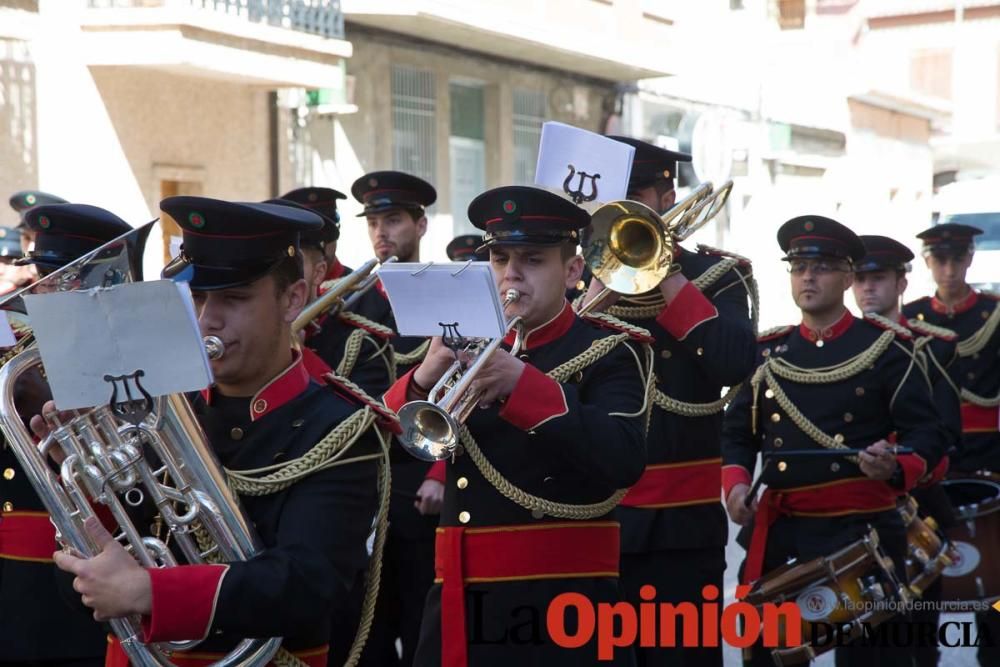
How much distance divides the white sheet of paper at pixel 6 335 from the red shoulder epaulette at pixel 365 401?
1.10 m

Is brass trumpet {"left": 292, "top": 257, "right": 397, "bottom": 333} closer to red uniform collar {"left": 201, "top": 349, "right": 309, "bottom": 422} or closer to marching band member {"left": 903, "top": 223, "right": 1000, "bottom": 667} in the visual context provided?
red uniform collar {"left": 201, "top": 349, "right": 309, "bottom": 422}

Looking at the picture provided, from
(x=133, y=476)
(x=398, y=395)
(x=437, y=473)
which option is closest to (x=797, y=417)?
(x=437, y=473)

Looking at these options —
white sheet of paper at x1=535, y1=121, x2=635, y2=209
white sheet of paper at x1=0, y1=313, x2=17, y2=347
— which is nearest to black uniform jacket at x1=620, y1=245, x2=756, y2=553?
white sheet of paper at x1=535, y1=121, x2=635, y2=209

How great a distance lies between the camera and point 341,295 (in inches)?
237

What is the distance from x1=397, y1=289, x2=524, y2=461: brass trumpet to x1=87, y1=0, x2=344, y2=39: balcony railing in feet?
40.5

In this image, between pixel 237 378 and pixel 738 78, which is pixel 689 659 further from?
pixel 738 78

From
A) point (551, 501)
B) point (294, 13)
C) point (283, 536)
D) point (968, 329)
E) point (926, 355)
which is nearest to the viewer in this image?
point (283, 536)

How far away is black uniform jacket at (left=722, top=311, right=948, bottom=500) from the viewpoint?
6348 millimetres

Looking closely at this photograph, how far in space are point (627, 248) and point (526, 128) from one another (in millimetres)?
16994

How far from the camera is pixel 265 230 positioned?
3.36 meters

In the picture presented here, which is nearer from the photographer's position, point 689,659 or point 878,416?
point 689,659

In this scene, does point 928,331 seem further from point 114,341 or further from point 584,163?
point 114,341

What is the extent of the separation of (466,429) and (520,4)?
56.4 feet

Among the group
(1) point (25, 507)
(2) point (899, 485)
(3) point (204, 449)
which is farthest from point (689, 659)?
(3) point (204, 449)
